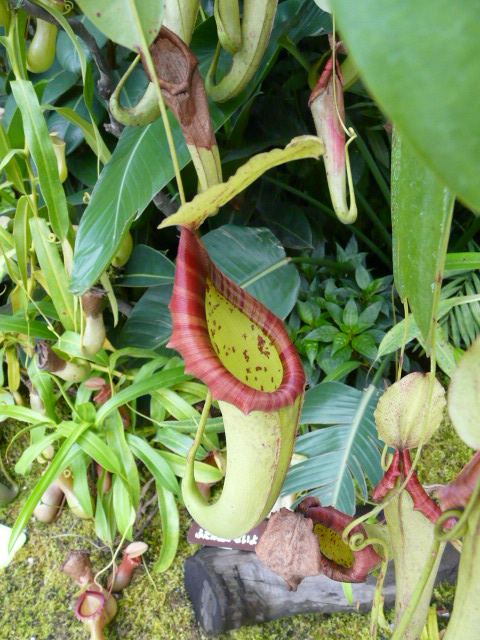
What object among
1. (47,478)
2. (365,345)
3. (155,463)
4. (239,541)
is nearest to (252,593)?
(239,541)

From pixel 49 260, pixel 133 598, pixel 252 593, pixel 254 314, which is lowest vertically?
pixel 133 598

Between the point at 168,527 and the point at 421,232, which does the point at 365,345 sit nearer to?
the point at 168,527

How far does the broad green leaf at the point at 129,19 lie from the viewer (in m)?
0.24

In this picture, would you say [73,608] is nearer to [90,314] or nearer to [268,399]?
[90,314]

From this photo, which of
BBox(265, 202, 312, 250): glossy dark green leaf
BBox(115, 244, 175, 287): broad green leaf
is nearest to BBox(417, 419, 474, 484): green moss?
BBox(265, 202, 312, 250): glossy dark green leaf

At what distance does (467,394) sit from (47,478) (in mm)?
920

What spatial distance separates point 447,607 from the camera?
1.01m

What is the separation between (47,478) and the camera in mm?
974

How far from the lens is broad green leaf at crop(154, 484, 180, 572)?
107 cm

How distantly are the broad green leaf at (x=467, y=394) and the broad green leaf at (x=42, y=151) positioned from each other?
2.19 ft

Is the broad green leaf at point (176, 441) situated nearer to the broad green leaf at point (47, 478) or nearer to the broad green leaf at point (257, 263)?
the broad green leaf at point (47, 478)

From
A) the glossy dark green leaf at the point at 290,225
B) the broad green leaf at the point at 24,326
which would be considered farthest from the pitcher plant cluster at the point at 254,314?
the glossy dark green leaf at the point at 290,225

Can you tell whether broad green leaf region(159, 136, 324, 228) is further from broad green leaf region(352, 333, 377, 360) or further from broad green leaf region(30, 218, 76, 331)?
→ broad green leaf region(352, 333, 377, 360)

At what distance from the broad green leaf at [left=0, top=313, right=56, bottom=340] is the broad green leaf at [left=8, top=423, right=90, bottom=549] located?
8.6 inches
